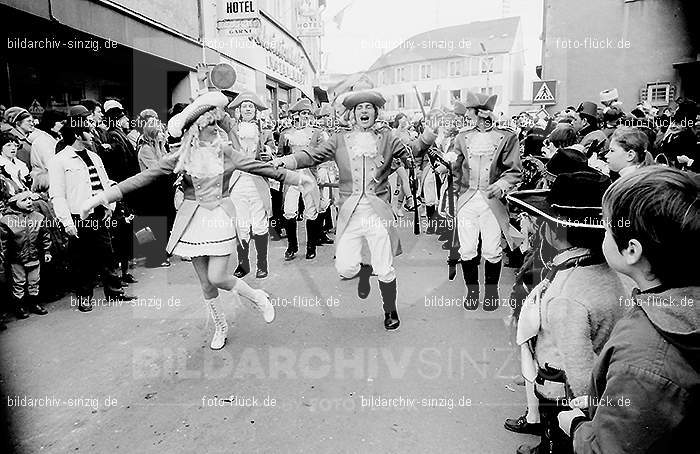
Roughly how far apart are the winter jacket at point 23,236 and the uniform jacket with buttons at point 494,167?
442cm

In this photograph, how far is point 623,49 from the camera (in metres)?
16.5

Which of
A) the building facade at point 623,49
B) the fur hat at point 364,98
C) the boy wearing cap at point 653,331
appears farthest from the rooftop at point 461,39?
the boy wearing cap at point 653,331

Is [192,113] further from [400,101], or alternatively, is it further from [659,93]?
[400,101]

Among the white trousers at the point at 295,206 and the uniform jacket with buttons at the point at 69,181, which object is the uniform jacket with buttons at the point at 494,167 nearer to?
the white trousers at the point at 295,206

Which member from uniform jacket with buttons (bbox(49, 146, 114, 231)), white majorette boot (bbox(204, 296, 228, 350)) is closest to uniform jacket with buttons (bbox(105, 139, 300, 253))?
white majorette boot (bbox(204, 296, 228, 350))

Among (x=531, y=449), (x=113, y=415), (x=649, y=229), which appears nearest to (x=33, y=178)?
(x=113, y=415)

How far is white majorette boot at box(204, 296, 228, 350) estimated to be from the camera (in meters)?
4.42

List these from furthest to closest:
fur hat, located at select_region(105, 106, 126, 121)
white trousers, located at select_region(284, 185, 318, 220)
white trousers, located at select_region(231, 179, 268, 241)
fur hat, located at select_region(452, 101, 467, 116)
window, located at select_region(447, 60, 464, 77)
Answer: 1. window, located at select_region(447, 60, 464, 77)
2. fur hat, located at select_region(452, 101, 467, 116)
3. fur hat, located at select_region(105, 106, 126, 121)
4. white trousers, located at select_region(284, 185, 318, 220)
5. white trousers, located at select_region(231, 179, 268, 241)

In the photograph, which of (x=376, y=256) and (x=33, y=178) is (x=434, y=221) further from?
(x=33, y=178)

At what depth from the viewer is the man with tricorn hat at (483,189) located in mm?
5121

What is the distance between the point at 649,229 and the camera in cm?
131

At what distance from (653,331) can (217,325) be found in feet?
12.4

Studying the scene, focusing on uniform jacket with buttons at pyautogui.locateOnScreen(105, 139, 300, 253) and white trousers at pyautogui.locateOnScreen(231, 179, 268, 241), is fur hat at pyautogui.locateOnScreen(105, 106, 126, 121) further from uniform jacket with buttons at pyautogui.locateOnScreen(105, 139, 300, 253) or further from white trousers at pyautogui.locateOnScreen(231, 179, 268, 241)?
uniform jacket with buttons at pyautogui.locateOnScreen(105, 139, 300, 253)

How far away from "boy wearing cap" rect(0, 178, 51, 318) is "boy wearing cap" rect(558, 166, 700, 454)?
5608mm
